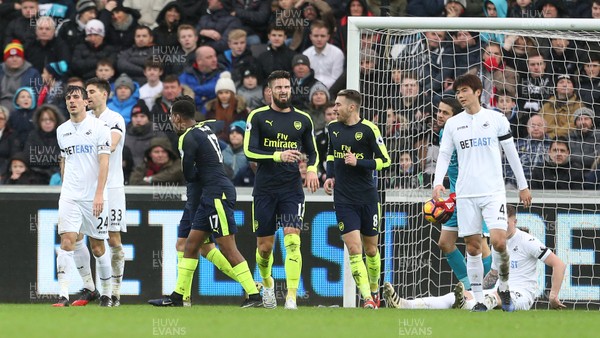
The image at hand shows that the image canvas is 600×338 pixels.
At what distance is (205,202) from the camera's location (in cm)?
1280

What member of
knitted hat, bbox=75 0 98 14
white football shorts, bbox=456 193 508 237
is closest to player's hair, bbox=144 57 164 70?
knitted hat, bbox=75 0 98 14

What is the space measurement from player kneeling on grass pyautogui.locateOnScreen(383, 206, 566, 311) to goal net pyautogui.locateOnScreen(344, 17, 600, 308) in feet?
4.52

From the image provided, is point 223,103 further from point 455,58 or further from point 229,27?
point 455,58

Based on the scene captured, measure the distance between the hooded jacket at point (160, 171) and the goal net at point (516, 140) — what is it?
267 centimetres

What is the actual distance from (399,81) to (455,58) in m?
1.30

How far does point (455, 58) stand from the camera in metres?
16.1

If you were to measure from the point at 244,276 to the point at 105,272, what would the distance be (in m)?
1.59

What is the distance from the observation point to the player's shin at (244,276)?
42.0 feet

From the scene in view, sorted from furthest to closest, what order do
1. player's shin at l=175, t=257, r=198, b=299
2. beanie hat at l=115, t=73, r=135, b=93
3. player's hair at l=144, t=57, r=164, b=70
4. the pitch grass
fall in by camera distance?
1. player's hair at l=144, t=57, r=164, b=70
2. beanie hat at l=115, t=73, r=135, b=93
3. player's shin at l=175, t=257, r=198, b=299
4. the pitch grass

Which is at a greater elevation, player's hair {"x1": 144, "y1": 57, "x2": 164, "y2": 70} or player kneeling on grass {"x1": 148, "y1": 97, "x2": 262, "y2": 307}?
player's hair {"x1": 144, "y1": 57, "x2": 164, "y2": 70}

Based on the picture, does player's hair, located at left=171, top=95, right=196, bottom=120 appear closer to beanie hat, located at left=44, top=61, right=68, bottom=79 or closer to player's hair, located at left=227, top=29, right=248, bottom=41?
player's hair, located at left=227, top=29, right=248, bottom=41

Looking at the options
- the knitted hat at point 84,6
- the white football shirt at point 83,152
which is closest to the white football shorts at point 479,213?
the white football shirt at point 83,152

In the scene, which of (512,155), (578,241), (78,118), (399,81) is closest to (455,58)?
(399,81)

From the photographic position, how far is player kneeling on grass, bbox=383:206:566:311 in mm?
13242
